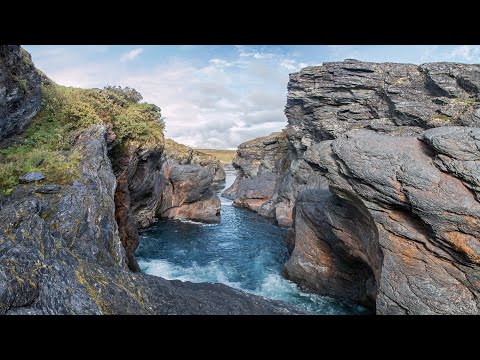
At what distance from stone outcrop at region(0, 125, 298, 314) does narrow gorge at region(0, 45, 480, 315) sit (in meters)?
0.04

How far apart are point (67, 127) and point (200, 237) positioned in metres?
25.4

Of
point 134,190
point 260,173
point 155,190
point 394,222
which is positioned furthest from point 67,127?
point 260,173

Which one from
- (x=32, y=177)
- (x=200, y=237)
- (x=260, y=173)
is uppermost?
(x=32, y=177)

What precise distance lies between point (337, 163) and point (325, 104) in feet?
140

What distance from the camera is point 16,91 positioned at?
46.2ft

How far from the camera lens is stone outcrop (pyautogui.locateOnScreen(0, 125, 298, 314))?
22.9 feet

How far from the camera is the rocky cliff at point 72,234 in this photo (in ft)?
23.7

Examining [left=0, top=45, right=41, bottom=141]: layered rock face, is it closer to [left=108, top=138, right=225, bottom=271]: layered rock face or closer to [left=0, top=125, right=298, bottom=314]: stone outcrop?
[left=0, top=125, right=298, bottom=314]: stone outcrop

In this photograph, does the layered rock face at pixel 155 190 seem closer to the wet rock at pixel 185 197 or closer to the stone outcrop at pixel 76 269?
the wet rock at pixel 185 197

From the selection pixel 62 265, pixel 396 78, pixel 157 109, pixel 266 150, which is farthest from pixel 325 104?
pixel 62 265

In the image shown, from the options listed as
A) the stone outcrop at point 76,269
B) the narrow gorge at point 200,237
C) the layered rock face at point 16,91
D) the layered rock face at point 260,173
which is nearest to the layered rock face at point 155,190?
the narrow gorge at point 200,237

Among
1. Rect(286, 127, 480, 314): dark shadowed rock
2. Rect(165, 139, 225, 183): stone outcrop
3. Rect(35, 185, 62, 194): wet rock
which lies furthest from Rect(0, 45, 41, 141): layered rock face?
Rect(165, 139, 225, 183): stone outcrop

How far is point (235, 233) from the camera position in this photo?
1697 inches

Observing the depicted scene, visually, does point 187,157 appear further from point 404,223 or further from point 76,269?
point 76,269
